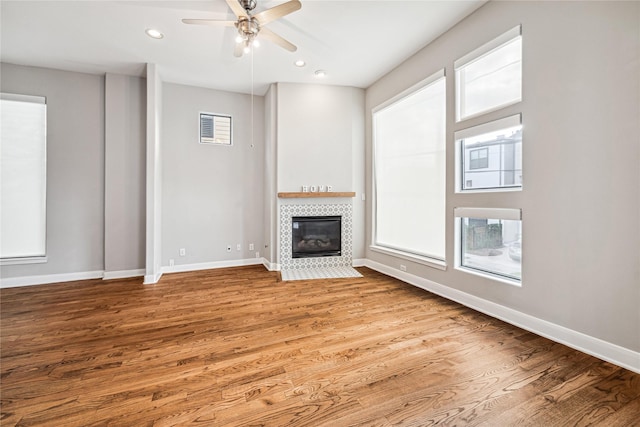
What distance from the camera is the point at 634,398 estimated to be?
1.65m

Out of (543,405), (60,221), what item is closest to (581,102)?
(543,405)

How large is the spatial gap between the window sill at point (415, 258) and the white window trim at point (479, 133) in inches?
37.7

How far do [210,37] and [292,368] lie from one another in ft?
12.6

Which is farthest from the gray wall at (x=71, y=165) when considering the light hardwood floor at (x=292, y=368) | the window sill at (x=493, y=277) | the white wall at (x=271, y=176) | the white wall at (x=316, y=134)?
the window sill at (x=493, y=277)

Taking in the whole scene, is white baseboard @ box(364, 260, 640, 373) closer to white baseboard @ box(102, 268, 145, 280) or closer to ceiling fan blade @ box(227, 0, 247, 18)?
ceiling fan blade @ box(227, 0, 247, 18)

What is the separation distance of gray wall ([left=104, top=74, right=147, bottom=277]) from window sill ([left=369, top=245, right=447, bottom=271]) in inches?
159

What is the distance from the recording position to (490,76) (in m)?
2.94

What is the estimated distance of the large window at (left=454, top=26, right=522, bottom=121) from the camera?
2.70m

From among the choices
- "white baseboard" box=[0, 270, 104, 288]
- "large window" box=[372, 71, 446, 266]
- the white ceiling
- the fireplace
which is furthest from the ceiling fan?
"white baseboard" box=[0, 270, 104, 288]

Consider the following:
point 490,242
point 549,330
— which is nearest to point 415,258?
point 490,242

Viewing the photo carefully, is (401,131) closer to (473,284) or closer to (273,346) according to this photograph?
(473,284)

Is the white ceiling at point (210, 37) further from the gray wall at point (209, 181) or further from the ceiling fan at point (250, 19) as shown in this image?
the gray wall at point (209, 181)

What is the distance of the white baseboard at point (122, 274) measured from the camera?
14.4ft

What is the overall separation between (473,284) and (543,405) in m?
1.59
